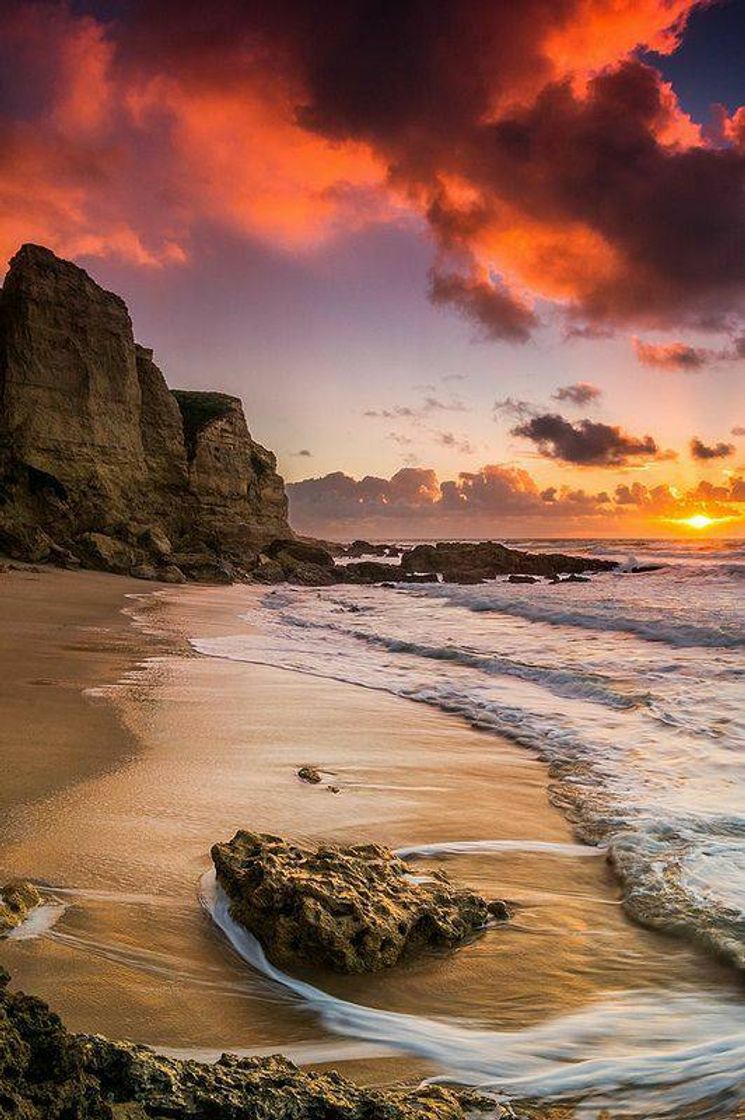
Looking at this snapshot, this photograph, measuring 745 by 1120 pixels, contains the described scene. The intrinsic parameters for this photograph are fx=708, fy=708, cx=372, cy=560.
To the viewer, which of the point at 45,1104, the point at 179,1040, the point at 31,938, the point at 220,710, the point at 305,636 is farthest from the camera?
the point at 305,636

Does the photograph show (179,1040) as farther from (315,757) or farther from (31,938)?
(315,757)

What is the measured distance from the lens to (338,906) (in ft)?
7.66

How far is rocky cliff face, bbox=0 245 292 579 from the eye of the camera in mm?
21953

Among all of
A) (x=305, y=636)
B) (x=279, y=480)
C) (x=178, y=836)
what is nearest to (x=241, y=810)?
(x=178, y=836)

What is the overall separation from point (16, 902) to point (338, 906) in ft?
3.41

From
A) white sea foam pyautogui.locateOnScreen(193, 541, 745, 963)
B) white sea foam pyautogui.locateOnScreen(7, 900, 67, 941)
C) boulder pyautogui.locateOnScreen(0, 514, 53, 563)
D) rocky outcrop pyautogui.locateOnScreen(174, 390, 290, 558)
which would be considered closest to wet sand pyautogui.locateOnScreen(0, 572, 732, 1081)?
white sea foam pyautogui.locateOnScreen(7, 900, 67, 941)

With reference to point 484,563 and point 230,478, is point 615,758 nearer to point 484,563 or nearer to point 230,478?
point 230,478

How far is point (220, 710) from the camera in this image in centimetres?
562

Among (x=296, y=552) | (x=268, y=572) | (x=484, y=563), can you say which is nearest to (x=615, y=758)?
(x=268, y=572)

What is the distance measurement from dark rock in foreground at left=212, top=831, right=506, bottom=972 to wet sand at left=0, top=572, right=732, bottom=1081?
81 millimetres

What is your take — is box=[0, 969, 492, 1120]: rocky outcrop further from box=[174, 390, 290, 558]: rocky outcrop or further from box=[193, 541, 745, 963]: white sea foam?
box=[174, 390, 290, 558]: rocky outcrop

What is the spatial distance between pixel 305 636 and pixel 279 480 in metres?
23.4

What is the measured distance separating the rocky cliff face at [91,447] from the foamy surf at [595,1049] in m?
19.4

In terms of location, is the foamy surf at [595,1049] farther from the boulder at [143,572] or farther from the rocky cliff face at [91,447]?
the boulder at [143,572]
